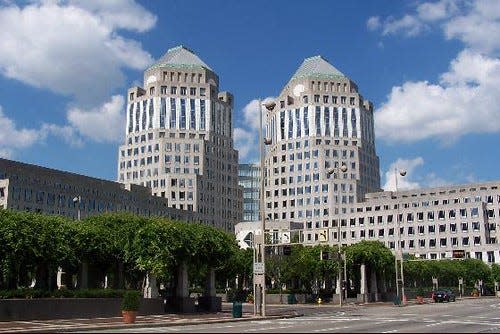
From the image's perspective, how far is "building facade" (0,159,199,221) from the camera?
125m

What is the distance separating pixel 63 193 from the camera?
137m

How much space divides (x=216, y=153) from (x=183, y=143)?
40.8ft

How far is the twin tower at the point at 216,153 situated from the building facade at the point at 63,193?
54.7ft

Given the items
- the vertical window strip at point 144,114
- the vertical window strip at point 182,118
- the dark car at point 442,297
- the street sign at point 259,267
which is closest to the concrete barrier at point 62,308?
the street sign at point 259,267

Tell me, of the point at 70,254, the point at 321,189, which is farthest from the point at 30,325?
the point at 321,189

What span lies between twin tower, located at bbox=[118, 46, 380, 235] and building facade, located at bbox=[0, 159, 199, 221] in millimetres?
16685

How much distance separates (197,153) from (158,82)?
2494cm

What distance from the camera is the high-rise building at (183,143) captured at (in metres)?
179

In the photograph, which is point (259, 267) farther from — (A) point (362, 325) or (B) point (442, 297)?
(B) point (442, 297)

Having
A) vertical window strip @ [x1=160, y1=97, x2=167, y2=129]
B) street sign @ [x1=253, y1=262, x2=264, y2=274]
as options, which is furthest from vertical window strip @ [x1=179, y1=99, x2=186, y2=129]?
street sign @ [x1=253, y1=262, x2=264, y2=274]

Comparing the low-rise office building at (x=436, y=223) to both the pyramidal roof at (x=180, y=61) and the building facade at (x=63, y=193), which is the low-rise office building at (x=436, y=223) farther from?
the pyramidal roof at (x=180, y=61)

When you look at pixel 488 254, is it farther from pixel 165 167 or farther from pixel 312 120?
pixel 165 167

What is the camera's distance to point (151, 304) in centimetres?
4453

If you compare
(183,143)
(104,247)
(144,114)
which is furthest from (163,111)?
(104,247)
